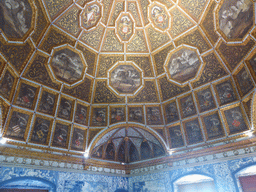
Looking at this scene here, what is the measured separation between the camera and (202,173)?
1257cm

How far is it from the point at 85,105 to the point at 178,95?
24.0ft

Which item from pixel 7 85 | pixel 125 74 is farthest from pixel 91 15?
pixel 7 85

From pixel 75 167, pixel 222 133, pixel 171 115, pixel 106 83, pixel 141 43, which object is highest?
pixel 141 43

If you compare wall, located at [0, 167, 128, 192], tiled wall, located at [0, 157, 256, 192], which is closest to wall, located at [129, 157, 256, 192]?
tiled wall, located at [0, 157, 256, 192]

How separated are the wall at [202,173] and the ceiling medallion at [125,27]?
33.7 feet

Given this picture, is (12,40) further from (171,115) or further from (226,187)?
(226,187)

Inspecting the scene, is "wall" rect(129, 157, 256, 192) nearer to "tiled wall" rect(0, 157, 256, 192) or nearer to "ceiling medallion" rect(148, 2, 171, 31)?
"tiled wall" rect(0, 157, 256, 192)

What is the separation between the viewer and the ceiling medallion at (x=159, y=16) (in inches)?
505

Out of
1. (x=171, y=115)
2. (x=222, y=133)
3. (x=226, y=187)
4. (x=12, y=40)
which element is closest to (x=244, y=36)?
(x=222, y=133)

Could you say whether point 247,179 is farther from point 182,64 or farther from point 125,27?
point 125,27

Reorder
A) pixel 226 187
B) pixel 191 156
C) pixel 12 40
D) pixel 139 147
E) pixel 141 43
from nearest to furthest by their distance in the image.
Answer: pixel 12 40 < pixel 226 187 < pixel 191 156 < pixel 141 43 < pixel 139 147

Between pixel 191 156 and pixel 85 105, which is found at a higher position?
pixel 85 105

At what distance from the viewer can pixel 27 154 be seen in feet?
37.9

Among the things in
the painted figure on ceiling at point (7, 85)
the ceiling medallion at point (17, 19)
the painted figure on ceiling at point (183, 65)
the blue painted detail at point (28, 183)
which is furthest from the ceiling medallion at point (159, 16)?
the blue painted detail at point (28, 183)
